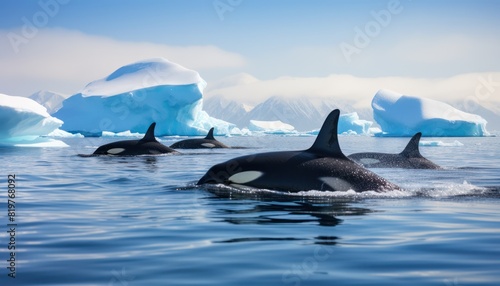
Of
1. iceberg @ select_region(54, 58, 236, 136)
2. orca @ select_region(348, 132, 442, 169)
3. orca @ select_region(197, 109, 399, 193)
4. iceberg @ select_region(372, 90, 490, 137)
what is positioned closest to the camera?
orca @ select_region(197, 109, 399, 193)

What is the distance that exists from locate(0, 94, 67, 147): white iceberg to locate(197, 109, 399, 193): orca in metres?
20.8

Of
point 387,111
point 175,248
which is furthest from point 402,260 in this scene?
point 387,111

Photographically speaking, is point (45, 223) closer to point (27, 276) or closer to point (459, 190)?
point (27, 276)

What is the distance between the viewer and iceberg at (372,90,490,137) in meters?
82.6

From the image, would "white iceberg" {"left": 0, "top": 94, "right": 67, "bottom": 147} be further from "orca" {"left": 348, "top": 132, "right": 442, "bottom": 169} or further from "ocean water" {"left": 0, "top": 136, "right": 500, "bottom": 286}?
"ocean water" {"left": 0, "top": 136, "right": 500, "bottom": 286}

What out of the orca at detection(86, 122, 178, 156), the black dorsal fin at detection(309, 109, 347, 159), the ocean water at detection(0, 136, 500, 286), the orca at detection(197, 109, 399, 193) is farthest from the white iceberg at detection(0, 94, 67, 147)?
the black dorsal fin at detection(309, 109, 347, 159)

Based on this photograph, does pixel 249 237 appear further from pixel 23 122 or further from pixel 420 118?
pixel 420 118

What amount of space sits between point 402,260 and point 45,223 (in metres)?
4.22

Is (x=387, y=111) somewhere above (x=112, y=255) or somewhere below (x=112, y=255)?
above

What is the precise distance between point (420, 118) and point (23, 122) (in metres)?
61.8

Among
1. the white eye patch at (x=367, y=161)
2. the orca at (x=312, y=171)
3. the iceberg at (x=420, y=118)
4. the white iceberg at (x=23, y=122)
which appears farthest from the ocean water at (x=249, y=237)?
the iceberg at (x=420, y=118)

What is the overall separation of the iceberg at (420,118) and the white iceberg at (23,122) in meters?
58.3

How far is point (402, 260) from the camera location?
4.93m

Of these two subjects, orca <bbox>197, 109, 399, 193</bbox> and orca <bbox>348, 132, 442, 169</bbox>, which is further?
orca <bbox>348, 132, 442, 169</bbox>
